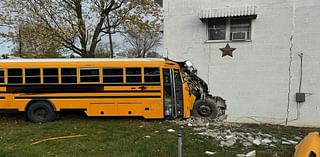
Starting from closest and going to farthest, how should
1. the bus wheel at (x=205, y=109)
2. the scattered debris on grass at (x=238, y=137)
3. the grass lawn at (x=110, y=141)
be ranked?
the grass lawn at (x=110, y=141) < the scattered debris on grass at (x=238, y=137) < the bus wheel at (x=205, y=109)

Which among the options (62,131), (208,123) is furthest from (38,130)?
(208,123)

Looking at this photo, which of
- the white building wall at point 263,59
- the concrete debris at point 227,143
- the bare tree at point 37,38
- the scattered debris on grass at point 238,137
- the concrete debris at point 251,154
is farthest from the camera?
the bare tree at point 37,38

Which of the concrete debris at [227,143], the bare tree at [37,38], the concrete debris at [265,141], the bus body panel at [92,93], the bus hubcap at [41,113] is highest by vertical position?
the bare tree at [37,38]

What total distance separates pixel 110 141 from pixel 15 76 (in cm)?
519

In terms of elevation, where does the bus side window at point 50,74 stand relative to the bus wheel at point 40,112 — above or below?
above

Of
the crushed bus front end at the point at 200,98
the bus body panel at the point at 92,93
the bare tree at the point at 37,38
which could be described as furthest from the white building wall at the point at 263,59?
the bare tree at the point at 37,38

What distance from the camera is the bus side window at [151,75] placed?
36.1ft

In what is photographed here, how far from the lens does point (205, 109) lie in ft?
39.6

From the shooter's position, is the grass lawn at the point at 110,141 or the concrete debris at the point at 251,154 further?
the grass lawn at the point at 110,141

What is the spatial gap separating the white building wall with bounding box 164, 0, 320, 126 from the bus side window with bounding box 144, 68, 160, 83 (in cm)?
366

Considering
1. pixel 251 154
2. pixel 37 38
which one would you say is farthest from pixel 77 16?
pixel 251 154

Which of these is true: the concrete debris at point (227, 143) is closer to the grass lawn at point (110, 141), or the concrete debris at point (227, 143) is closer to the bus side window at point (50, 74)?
the grass lawn at point (110, 141)

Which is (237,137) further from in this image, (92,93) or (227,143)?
(92,93)

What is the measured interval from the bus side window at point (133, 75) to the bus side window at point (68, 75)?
1.91 meters
